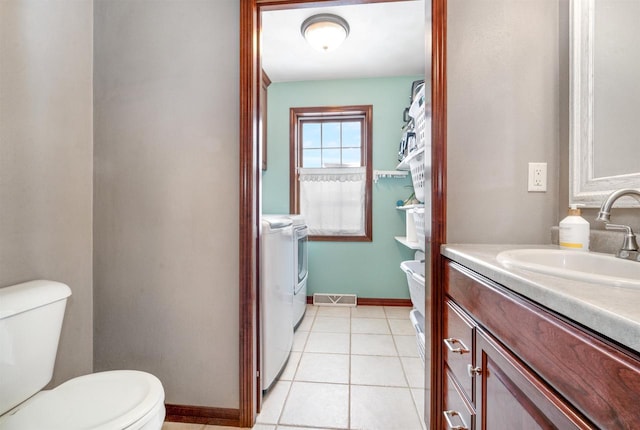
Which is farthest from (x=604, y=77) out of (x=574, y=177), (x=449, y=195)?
(x=449, y=195)

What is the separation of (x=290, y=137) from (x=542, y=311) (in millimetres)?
2930

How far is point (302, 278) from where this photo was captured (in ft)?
8.50

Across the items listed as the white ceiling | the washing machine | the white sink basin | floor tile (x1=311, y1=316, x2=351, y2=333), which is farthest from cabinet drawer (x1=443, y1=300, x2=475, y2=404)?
the white ceiling

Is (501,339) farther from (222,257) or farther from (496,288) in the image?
(222,257)

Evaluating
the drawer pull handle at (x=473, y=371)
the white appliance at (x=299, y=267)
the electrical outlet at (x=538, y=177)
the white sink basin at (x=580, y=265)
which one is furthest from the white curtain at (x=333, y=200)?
the drawer pull handle at (x=473, y=371)

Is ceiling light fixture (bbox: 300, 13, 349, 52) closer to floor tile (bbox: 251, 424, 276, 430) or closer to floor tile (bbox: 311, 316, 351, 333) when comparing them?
floor tile (bbox: 311, 316, 351, 333)

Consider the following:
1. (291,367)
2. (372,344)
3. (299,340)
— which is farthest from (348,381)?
(299,340)

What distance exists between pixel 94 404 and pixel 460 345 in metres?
1.23

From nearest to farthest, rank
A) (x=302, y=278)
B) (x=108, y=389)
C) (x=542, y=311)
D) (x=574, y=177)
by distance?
(x=542, y=311) → (x=108, y=389) → (x=574, y=177) → (x=302, y=278)

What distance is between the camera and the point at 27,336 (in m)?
0.97

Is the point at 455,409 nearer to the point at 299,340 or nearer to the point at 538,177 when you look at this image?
the point at 538,177

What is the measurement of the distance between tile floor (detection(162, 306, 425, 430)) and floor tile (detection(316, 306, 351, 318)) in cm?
15

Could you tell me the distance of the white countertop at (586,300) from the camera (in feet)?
1.27

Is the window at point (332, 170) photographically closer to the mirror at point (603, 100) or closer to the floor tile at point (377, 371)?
the floor tile at point (377, 371)
